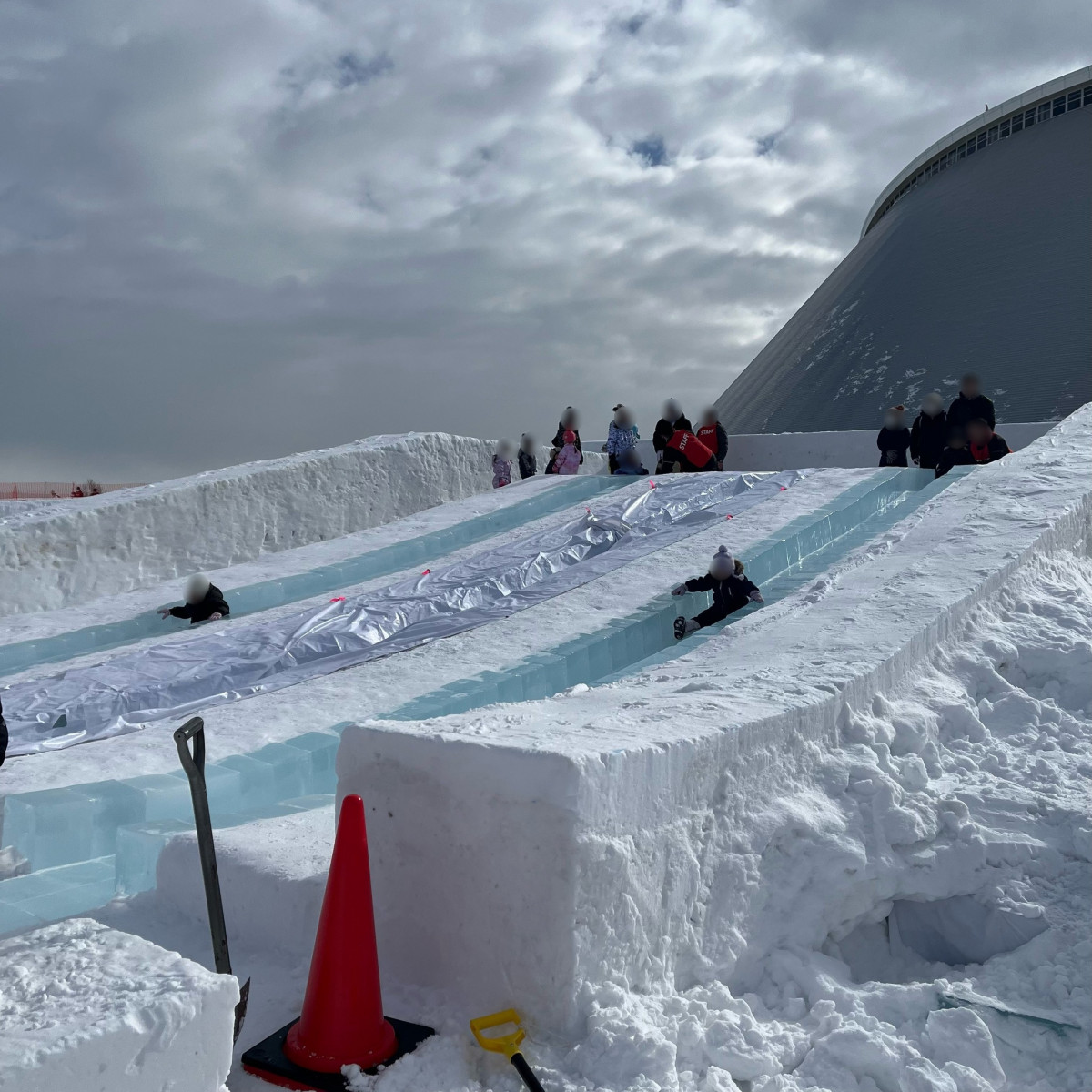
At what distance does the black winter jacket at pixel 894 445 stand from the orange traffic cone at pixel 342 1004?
9.45 metres

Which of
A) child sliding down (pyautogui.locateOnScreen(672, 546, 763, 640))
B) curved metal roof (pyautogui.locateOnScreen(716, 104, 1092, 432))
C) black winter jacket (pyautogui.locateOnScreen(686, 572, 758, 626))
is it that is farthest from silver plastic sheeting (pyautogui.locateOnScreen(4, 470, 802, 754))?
curved metal roof (pyautogui.locateOnScreen(716, 104, 1092, 432))

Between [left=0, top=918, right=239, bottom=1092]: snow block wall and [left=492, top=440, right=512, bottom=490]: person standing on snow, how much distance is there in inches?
462

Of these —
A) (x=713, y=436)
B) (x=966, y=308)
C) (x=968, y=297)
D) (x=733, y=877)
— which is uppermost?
(x=968, y=297)

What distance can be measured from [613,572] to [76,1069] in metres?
6.86

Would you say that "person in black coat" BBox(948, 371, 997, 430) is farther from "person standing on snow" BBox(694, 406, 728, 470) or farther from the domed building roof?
the domed building roof

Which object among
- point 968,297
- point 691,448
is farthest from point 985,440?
point 968,297

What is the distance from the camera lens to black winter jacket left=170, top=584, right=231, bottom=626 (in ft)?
27.3

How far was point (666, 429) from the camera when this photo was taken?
39.4ft

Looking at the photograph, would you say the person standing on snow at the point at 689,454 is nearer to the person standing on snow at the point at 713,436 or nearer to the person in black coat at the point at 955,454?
the person standing on snow at the point at 713,436

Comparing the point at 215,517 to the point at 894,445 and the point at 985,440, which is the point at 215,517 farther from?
the point at 985,440

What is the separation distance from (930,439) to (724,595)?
167 inches

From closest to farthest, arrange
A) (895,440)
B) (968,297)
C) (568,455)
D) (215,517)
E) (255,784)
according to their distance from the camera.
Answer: (255,784) < (215,517) < (895,440) < (568,455) < (968,297)

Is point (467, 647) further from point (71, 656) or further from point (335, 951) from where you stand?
point (335, 951)

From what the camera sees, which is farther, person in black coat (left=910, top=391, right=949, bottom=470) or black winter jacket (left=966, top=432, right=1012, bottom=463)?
person in black coat (left=910, top=391, right=949, bottom=470)
